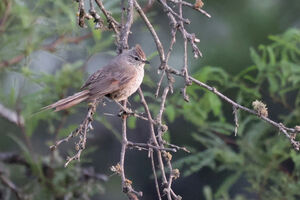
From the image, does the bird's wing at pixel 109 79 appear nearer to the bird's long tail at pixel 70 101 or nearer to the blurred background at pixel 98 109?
the bird's long tail at pixel 70 101

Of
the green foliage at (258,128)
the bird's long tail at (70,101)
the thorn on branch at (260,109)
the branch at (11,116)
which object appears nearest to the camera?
the thorn on branch at (260,109)

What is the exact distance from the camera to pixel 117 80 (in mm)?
4824

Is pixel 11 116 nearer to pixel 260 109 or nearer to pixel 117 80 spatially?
pixel 117 80

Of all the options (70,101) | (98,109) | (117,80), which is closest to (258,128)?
(98,109)

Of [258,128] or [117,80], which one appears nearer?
[117,80]

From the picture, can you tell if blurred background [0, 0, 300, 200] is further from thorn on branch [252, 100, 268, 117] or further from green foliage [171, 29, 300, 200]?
thorn on branch [252, 100, 268, 117]

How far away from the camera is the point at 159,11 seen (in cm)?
958

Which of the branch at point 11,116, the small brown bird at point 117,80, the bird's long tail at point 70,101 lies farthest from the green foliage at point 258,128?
the branch at point 11,116

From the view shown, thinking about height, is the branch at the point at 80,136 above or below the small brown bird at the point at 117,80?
below

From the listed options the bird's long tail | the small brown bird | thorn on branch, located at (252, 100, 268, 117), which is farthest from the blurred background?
thorn on branch, located at (252, 100, 268, 117)

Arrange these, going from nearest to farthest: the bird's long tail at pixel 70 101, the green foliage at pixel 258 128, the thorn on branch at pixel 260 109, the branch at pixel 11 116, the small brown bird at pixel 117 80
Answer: the thorn on branch at pixel 260 109 < the bird's long tail at pixel 70 101 < the small brown bird at pixel 117 80 < the branch at pixel 11 116 < the green foliage at pixel 258 128

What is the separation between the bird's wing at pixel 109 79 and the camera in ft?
14.9

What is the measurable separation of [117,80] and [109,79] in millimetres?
80

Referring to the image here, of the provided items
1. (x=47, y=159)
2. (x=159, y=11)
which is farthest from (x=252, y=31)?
(x=47, y=159)
